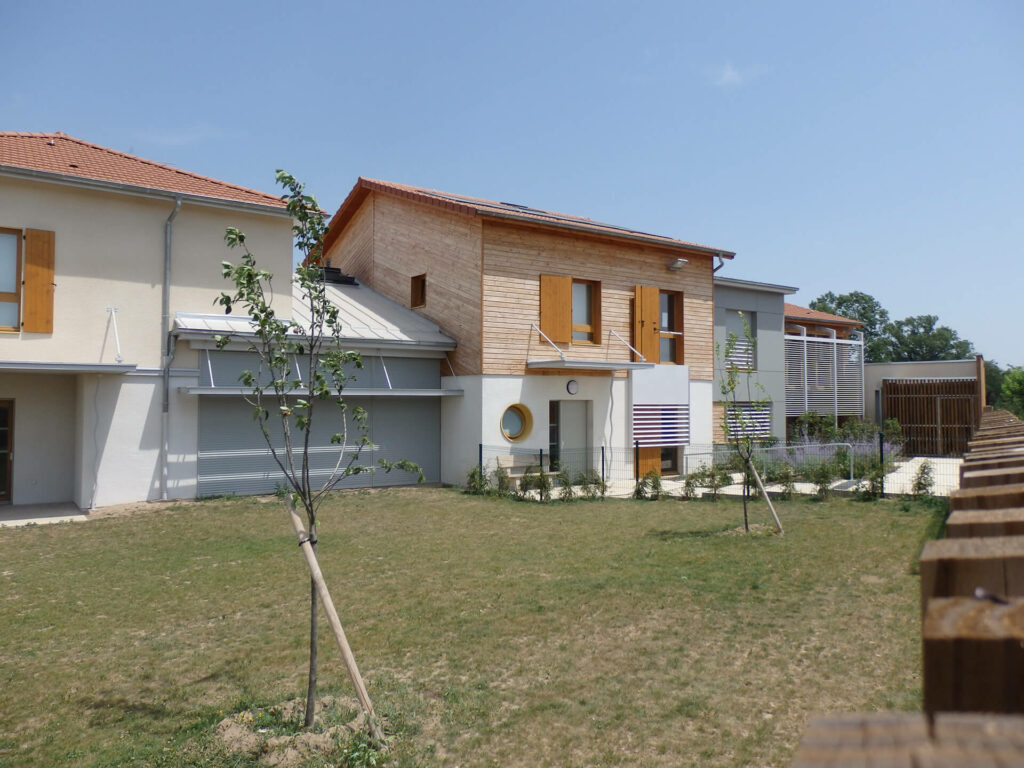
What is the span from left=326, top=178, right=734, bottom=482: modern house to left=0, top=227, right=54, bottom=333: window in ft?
29.6

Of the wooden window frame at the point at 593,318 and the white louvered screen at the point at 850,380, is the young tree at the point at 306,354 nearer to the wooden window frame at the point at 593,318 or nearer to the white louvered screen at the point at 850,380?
the wooden window frame at the point at 593,318

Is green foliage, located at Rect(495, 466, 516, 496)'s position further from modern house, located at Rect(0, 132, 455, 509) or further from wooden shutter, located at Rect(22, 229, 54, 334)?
wooden shutter, located at Rect(22, 229, 54, 334)

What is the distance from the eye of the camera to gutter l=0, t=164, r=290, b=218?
44.7 ft

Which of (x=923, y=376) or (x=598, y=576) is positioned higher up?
(x=923, y=376)

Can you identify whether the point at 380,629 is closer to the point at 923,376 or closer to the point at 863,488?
the point at 863,488

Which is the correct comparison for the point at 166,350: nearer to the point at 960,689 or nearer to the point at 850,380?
the point at 960,689

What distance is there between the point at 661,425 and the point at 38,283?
50.8ft

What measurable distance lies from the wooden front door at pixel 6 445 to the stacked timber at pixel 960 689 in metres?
17.8

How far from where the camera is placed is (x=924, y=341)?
250 feet

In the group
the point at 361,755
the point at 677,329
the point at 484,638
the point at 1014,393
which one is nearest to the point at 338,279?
the point at 677,329

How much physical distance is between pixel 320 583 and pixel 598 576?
4668 mm

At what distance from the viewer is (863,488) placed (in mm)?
15438

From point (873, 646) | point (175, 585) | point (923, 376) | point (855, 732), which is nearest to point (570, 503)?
point (175, 585)

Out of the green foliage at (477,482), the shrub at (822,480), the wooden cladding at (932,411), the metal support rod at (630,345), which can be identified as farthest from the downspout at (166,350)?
the wooden cladding at (932,411)
